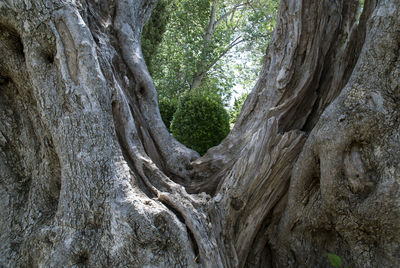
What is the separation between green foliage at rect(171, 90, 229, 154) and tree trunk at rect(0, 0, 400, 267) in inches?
101

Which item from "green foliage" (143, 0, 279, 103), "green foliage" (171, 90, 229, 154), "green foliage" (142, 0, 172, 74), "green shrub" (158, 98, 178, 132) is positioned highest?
"green foliage" (143, 0, 279, 103)

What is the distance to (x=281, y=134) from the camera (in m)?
3.65

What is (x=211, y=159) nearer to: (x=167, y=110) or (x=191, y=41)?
(x=167, y=110)

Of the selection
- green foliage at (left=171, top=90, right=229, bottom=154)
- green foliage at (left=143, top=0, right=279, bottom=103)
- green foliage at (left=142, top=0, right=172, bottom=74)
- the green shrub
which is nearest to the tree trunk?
green foliage at (left=171, top=90, right=229, bottom=154)

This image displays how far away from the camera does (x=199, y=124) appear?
700cm

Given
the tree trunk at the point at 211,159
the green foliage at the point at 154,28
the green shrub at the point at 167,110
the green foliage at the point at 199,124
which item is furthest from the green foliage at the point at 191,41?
the tree trunk at the point at 211,159

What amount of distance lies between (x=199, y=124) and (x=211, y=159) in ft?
9.55

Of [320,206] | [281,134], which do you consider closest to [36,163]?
[281,134]

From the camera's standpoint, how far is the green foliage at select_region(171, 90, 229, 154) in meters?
6.93

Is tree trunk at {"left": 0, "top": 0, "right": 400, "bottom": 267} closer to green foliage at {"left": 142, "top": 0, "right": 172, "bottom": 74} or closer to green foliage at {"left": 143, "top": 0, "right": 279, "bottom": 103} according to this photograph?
green foliage at {"left": 142, "top": 0, "right": 172, "bottom": 74}

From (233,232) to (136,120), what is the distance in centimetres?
175

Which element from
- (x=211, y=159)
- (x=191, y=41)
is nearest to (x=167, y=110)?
(x=211, y=159)

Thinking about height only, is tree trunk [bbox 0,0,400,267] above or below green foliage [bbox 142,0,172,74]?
below

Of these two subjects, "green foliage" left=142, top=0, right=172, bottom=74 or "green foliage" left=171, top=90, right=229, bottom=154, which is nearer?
"green foliage" left=171, top=90, right=229, bottom=154
